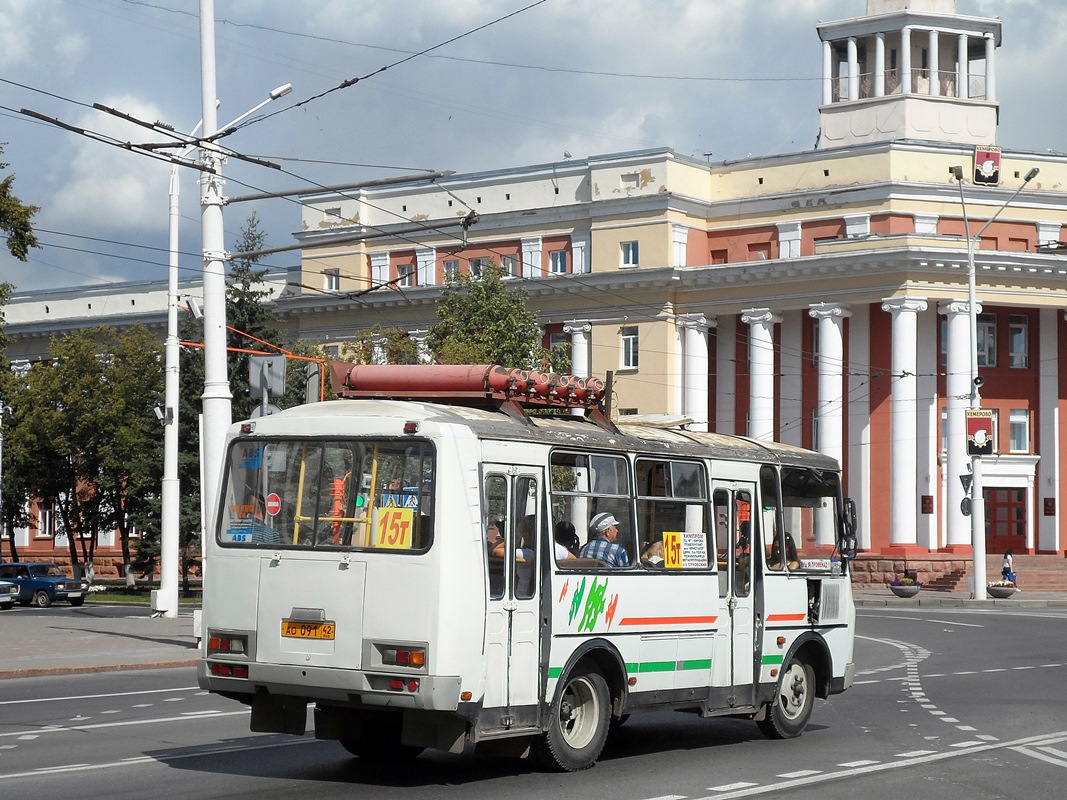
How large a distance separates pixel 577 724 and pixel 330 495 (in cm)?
255

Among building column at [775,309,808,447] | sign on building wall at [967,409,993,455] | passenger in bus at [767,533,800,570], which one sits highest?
building column at [775,309,808,447]

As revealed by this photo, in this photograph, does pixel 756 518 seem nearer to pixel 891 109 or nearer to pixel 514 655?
pixel 514 655

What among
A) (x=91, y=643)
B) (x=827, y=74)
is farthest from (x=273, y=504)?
(x=827, y=74)

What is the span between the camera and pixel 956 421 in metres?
57.8

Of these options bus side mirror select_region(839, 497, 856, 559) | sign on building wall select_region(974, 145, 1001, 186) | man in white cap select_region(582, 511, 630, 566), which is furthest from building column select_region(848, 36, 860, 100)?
man in white cap select_region(582, 511, 630, 566)

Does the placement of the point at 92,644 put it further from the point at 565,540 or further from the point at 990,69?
the point at 990,69

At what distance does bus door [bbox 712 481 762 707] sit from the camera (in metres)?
13.7

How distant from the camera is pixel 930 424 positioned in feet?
199

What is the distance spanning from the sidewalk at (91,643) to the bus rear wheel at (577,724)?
11.6m


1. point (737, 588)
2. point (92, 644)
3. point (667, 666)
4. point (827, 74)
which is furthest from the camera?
point (827, 74)

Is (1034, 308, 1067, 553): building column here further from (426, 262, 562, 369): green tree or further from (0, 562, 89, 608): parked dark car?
(0, 562, 89, 608): parked dark car

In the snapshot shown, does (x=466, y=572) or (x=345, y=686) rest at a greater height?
(x=466, y=572)

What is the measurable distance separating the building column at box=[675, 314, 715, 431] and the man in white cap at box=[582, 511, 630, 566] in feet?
167

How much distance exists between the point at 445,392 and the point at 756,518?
3.42 m
